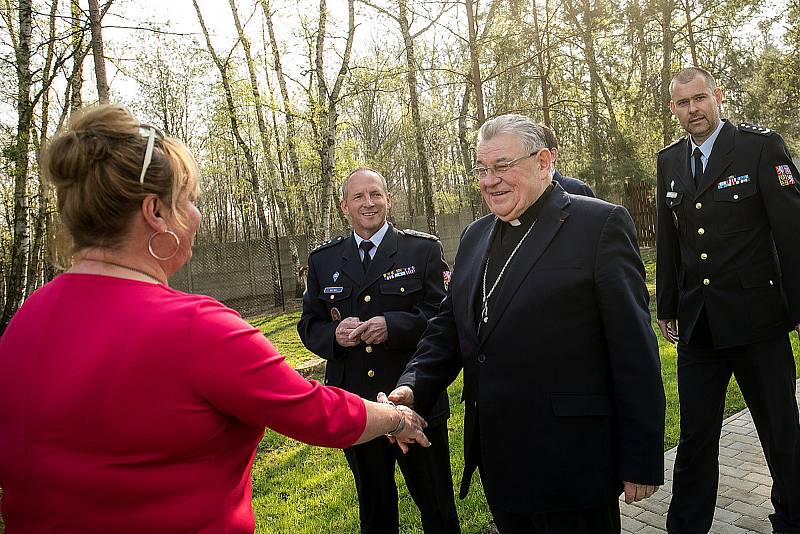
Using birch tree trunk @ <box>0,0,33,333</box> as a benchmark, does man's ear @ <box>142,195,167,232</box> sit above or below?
below

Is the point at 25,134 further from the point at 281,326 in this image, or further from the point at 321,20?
the point at 321,20

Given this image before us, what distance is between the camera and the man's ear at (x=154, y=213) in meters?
1.60

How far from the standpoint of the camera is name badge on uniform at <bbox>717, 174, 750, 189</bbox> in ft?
11.5

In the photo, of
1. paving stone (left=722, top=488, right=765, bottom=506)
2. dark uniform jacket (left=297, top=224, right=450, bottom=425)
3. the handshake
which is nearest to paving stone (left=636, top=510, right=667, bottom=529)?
paving stone (left=722, top=488, right=765, bottom=506)

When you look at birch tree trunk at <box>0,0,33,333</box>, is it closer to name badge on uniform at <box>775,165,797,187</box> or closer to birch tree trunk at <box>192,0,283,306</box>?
birch tree trunk at <box>192,0,283,306</box>

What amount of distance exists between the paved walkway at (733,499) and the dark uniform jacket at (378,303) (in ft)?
4.79

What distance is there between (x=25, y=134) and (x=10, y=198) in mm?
12261

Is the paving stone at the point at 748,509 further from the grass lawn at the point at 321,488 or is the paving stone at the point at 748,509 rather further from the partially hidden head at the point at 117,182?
the partially hidden head at the point at 117,182

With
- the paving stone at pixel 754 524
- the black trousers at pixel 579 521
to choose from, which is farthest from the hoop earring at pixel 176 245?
the paving stone at pixel 754 524

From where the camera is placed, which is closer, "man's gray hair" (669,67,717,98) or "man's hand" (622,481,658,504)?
"man's hand" (622,481,658,504)

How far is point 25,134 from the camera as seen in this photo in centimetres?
926

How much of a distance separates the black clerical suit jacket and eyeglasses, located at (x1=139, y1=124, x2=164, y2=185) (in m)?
1.45

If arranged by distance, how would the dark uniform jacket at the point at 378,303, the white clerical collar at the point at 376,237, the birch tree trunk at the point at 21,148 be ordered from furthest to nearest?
the birch tree trunk at the point at 21,148 → the white clerical collar at the point at 376,237 → the dark uniform jacket at the point at 378,303

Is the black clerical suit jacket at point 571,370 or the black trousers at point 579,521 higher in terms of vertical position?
the black clerical suit jacket at point 571,370
